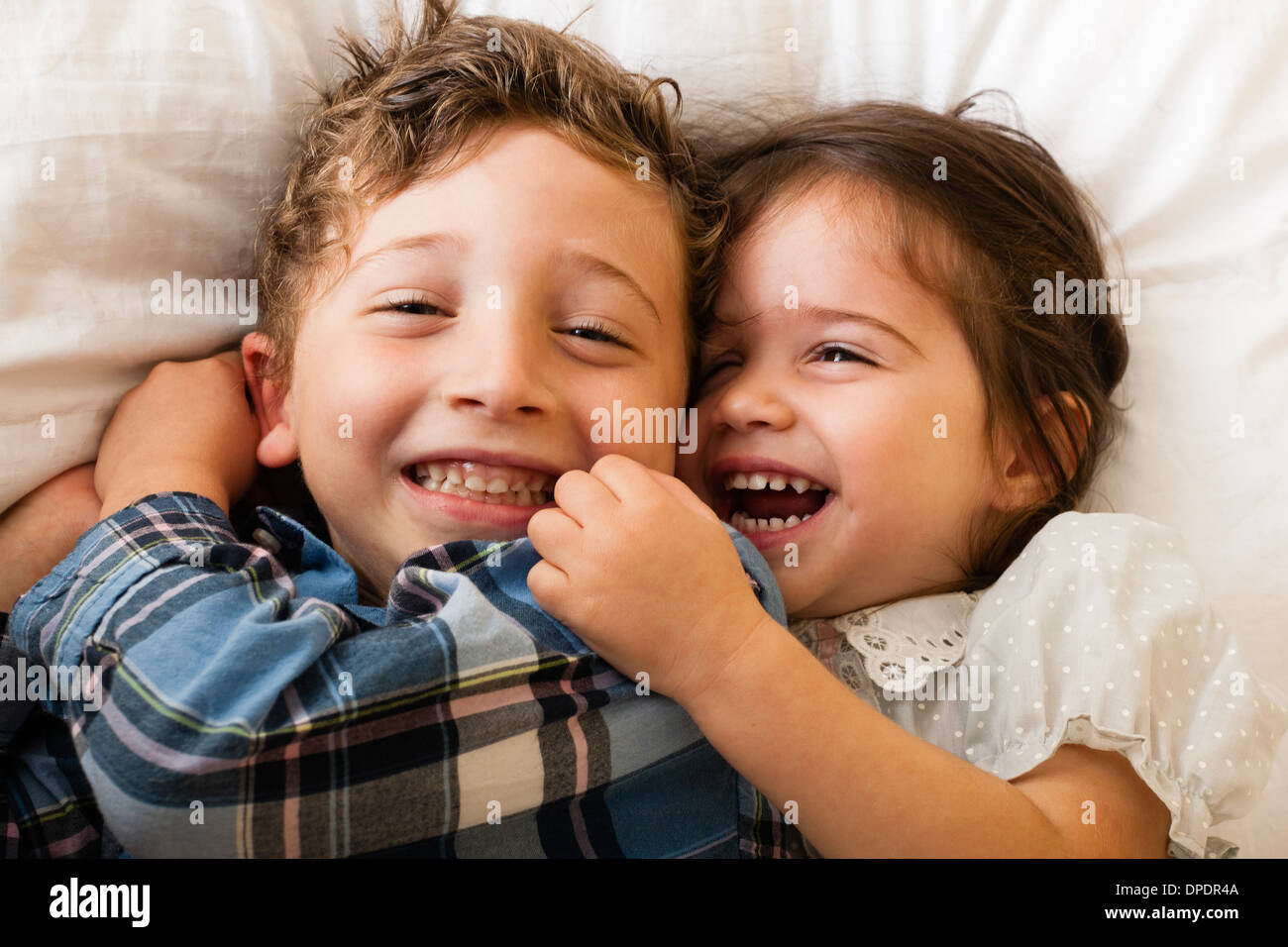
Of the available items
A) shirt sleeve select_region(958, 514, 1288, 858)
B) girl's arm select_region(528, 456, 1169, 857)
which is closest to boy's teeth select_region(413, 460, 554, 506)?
girl's arm select_region(528, 456, 1169, 857)

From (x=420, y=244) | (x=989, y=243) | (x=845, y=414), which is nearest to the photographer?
(x=420, y=244)

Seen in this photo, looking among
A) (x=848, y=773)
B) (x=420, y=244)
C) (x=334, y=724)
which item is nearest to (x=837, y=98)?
(x=420, y=244)

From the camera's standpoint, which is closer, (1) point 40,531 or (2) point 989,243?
(1) point 40,531

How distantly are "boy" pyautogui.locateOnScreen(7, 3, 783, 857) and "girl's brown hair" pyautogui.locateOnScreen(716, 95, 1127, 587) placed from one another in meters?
0.15

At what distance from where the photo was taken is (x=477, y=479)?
1.05 m

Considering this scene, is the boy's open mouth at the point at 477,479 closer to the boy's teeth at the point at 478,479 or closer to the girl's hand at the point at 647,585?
the boy's teeth at the point at 478,479

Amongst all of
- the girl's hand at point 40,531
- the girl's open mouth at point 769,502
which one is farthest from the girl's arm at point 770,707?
the girl's hand at point 40,531

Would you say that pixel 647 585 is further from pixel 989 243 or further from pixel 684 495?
pixel 989 243

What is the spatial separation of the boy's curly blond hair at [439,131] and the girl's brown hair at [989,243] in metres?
0.13

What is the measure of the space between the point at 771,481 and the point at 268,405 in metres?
0.59

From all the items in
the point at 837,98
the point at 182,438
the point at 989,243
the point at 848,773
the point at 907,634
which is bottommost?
the point at 848,773

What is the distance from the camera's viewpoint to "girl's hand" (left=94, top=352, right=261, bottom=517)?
3.67 feet

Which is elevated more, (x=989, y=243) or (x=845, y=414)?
(x=989, y=243)
